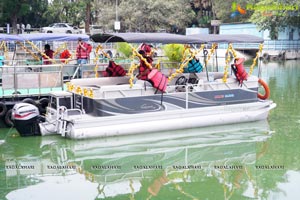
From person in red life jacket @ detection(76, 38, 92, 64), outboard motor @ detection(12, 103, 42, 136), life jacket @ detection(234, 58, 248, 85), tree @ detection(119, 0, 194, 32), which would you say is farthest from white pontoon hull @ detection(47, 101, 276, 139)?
tree @ detection(119, 0, 194, 32)

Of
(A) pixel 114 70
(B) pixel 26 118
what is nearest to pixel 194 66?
(A) pixel 114 70

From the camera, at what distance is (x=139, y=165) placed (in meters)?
9.26

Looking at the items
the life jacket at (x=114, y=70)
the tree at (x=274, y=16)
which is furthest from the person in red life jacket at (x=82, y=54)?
the tree at (x=274, y=16)

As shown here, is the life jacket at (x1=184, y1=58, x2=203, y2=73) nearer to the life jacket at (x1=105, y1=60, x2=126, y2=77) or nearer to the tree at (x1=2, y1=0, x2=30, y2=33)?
the life jacket at (x1=105, y1=60, x2=126, y2=77)

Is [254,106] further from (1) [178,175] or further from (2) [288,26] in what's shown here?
(2) [288,26]

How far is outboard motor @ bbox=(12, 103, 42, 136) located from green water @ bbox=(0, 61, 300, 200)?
196 millimetres

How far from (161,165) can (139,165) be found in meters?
0.43

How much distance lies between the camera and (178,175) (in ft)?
28.6

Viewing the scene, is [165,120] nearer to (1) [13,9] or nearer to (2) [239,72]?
(2) [239,72]

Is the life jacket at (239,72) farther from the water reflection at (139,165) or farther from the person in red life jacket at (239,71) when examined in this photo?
the water reflection at (139,165)

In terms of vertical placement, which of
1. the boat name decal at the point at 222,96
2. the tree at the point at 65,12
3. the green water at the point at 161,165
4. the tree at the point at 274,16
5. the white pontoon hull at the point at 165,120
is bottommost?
the green water at the point at 161,165

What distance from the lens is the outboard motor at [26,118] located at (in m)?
10.4

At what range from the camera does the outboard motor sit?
1042cm

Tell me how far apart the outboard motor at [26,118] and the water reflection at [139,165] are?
20 cm
